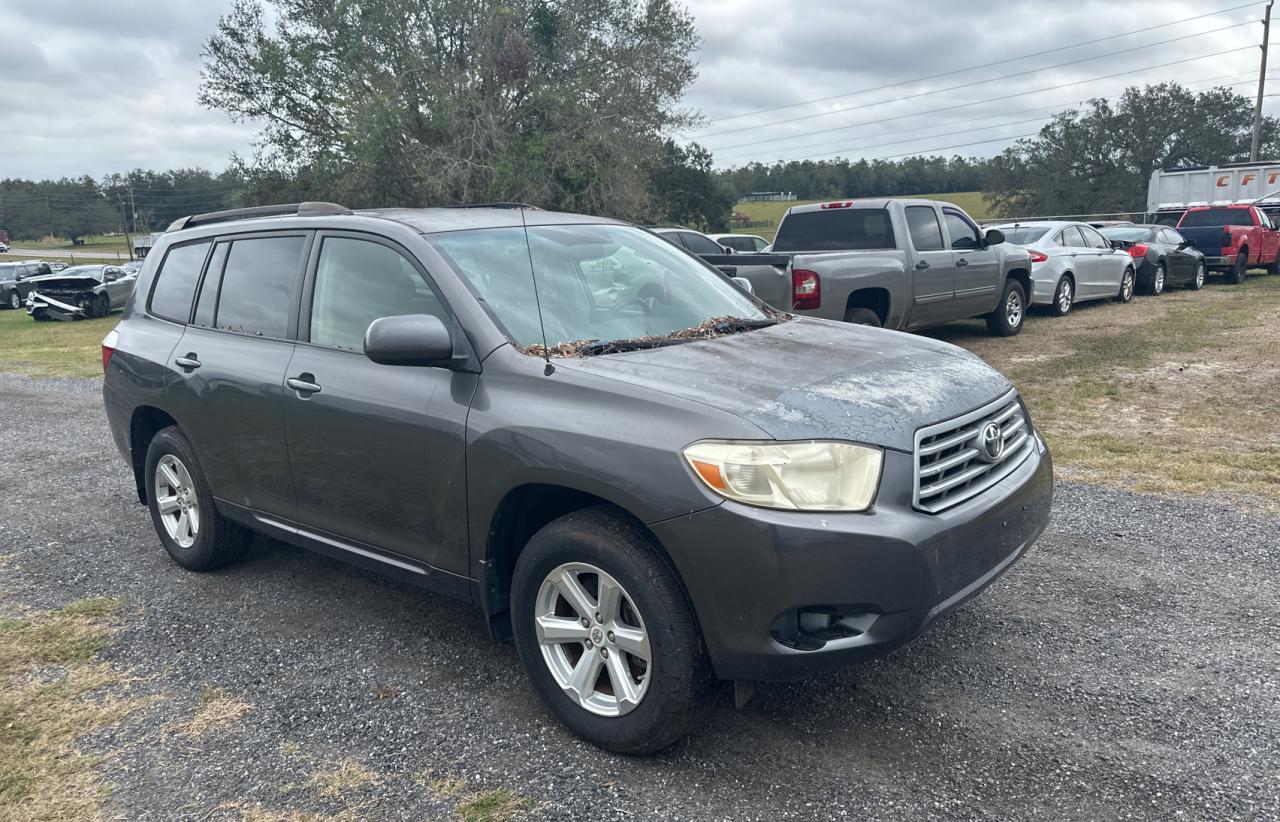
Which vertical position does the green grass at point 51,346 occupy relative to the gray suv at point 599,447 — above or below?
below

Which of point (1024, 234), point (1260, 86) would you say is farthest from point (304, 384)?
point (1260, 86)

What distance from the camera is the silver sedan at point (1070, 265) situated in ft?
49.2

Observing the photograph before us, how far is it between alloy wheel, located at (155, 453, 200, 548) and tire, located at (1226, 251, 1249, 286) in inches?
850

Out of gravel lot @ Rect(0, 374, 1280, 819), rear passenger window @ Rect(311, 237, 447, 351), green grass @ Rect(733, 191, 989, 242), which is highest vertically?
green grass @ Rect(733, 191, 989, 242)

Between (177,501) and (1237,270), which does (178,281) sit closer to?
(177,501)

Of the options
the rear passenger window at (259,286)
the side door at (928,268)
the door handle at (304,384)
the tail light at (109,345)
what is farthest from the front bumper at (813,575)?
the side door at (928,268)

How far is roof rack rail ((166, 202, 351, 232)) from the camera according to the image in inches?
173

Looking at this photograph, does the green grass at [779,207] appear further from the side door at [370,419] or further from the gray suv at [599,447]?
the side door at [370,419]

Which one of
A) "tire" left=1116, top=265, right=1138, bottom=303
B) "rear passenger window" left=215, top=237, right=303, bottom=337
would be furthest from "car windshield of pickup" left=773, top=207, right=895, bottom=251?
"tire" left=1116, top=265, right=1138, bottom=303

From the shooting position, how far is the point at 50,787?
3090mm

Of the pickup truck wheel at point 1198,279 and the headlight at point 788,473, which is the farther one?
the pickup truck wheel at point 1198,279

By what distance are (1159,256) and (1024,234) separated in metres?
4.37

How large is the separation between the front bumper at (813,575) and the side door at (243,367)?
2.15 m

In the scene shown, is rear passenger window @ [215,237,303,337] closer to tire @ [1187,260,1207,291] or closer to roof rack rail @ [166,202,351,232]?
roof rack rail @ [166,202,351,232]
